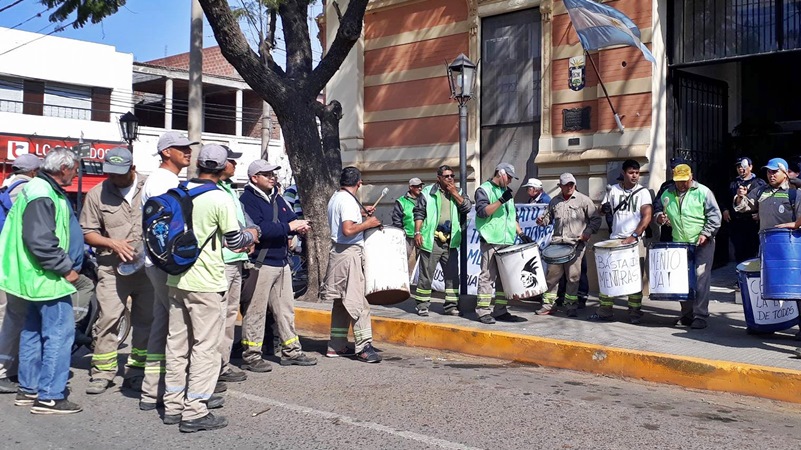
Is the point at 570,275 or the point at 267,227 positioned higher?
the point at 267,227

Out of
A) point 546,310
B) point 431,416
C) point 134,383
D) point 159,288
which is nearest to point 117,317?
point 134,383

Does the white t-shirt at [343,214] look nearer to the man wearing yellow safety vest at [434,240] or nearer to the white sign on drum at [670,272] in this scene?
the man wearing yellow safety vest at [434,240]

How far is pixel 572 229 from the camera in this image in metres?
9.81

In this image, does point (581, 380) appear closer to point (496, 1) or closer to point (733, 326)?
point (733, 326)

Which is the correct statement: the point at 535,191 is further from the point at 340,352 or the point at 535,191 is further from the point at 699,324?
the point at 340,352

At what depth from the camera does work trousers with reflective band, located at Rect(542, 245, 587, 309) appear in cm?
981

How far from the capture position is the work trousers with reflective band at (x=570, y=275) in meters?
9.81

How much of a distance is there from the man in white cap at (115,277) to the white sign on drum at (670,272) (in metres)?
5.18

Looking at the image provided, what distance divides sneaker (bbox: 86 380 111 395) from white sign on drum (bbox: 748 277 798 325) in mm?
6179

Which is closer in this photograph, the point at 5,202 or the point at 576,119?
the point at 5,202

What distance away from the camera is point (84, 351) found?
843cm

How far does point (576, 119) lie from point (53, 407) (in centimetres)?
884

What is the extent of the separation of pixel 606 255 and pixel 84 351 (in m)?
5.73

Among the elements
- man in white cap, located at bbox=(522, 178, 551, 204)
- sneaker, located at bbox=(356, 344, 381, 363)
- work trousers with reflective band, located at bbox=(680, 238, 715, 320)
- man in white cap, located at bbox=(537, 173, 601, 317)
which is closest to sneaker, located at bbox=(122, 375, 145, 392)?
sneaker, located at bbox=(356, 344, 381, 363)
